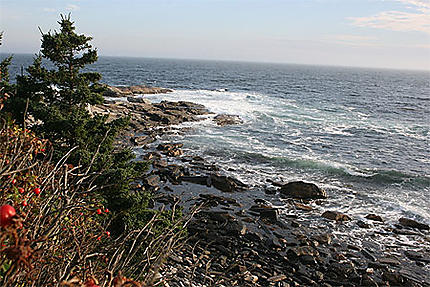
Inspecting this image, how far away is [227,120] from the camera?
129ft

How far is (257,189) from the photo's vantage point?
2045 centimetres

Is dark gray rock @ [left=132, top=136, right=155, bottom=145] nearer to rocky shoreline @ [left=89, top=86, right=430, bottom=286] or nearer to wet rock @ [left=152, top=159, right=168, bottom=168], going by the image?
rocky shoreline @ [left=89, top=86, right=430, bottom=286]

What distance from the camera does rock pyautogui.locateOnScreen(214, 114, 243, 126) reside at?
126 ft

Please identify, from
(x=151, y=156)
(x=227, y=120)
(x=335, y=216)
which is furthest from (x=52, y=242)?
(x=227, y=120)

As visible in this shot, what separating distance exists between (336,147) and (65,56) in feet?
81.8

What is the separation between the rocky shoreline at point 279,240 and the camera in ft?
41.0

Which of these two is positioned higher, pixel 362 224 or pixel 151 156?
pixel 151 156

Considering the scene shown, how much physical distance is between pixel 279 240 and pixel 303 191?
5.62 meters

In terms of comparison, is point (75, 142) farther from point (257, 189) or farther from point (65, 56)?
point (257, 189)

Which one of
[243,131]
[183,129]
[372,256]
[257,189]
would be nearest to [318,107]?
[243,131]

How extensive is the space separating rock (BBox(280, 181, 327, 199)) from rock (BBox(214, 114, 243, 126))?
1865 centimetres

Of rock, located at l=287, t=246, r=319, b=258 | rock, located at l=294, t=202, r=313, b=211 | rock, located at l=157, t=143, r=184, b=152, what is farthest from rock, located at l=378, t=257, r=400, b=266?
rock, located at l=157, t=143, r=184, b=152

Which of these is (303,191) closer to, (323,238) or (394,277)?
(323,238)

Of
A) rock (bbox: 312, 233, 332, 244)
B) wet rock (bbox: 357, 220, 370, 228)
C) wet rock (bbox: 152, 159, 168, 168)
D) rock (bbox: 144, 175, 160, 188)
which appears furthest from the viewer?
wet rock (bbox: 152, 159, 168, 168)
